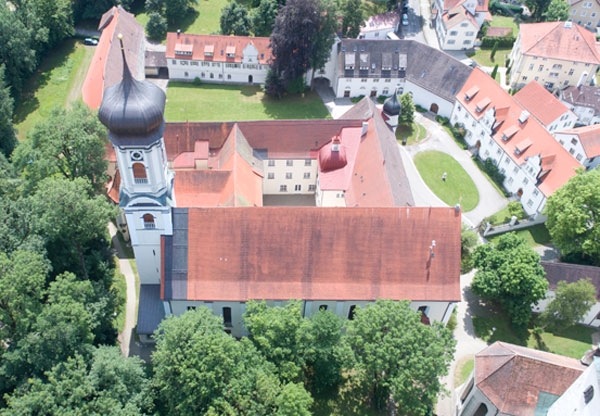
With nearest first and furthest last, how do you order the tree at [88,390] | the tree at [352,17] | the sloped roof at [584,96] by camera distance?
the tree at [88,390] < the sloped roof at [584,96] < the tree at [352,17]

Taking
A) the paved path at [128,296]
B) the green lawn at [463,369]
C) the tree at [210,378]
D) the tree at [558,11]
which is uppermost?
the tree at [558,11]

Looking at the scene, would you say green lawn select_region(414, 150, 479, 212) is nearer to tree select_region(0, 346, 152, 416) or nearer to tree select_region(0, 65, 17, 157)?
tree select_region(0, 346, 152, 416)

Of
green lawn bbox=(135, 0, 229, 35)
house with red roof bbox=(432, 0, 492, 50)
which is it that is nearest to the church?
house with red roof bbox=(432, 0, 492, 50)

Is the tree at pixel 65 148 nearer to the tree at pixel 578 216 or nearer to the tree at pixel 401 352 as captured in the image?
the tree at pixel 401 352

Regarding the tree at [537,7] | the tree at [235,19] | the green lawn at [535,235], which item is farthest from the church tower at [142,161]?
the tree at [537,7]

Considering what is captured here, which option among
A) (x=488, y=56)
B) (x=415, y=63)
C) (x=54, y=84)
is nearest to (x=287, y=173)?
(x=415, y=63)

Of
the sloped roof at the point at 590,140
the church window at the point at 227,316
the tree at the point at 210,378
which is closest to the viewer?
the tree at the point at 210,378
